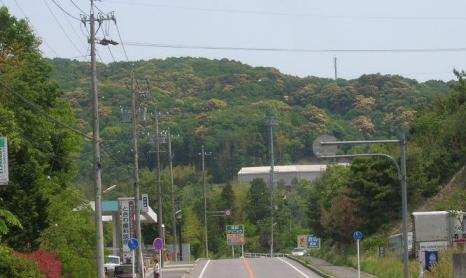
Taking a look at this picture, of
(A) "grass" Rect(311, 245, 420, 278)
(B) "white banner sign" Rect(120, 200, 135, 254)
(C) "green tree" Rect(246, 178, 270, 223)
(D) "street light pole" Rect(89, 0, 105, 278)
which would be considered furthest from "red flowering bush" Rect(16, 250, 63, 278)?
(C) "green tree" Rect(246, 178, 270, 223)

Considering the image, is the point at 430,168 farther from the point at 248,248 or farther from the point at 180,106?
the point at 180,106

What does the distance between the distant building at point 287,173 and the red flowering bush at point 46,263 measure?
10116 cm

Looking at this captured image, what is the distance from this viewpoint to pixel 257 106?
13888 cm

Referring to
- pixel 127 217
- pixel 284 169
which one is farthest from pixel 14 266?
pixel 284 169

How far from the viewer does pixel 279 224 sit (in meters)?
113

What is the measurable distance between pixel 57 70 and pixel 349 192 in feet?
140

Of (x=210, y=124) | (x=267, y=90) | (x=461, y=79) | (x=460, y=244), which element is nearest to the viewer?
(x=460, y=244)

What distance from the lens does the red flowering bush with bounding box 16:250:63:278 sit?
112 ft

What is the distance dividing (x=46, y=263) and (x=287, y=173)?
4326 inches

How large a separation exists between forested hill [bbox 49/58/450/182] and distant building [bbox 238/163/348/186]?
7.39ft

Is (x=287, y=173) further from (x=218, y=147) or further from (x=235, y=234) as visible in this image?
(x=235, y=234)

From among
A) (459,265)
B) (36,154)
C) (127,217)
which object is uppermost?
(36,154)

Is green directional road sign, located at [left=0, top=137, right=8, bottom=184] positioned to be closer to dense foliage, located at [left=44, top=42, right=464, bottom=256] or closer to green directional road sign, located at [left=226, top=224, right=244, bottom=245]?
dense foliage, located at [left=44, top=42, right=464, bottom=256]

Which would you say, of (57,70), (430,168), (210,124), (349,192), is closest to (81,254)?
(349,192)
